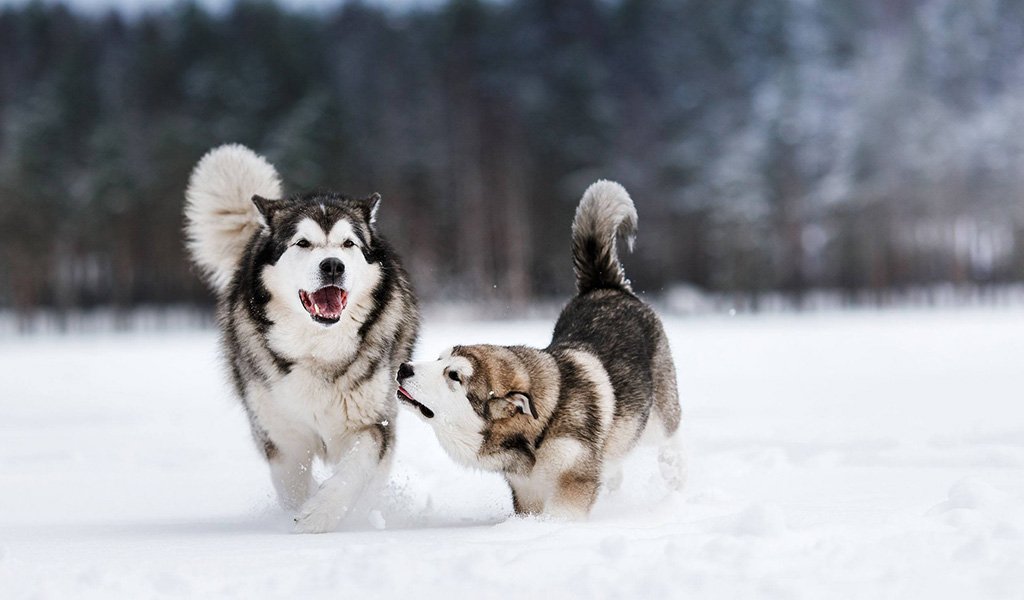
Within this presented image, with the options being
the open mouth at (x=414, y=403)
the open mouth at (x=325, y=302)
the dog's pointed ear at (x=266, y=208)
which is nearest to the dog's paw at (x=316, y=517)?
the open mouth at (x=414, y=403)

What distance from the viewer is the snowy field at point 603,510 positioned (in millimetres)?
3285

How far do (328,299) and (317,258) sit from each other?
231mm

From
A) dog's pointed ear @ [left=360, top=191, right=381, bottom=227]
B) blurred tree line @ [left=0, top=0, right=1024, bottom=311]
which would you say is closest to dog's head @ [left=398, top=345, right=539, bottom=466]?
dog's pointed ear @ [left=360, top=191, right=381, bottom=227]

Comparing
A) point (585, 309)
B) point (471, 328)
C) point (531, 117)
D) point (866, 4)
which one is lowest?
point (471, 328)

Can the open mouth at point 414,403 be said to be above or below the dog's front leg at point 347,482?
above

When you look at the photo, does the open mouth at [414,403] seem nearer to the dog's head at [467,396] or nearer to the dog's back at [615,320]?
the dog's head at [467,396]

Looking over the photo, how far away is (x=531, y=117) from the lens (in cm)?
3250

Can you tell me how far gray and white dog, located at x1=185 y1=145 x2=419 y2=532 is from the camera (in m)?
4.82

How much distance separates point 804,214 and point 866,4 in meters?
8.54

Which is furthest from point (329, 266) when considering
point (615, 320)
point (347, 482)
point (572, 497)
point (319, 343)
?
point (615, 320)

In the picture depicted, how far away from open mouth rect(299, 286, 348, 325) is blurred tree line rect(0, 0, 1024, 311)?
24.6m

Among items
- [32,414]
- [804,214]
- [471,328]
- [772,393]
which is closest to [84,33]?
[471,328]

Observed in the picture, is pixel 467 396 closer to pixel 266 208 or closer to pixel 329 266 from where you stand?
pixel 329 266

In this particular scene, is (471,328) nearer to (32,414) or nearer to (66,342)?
(66,342)
